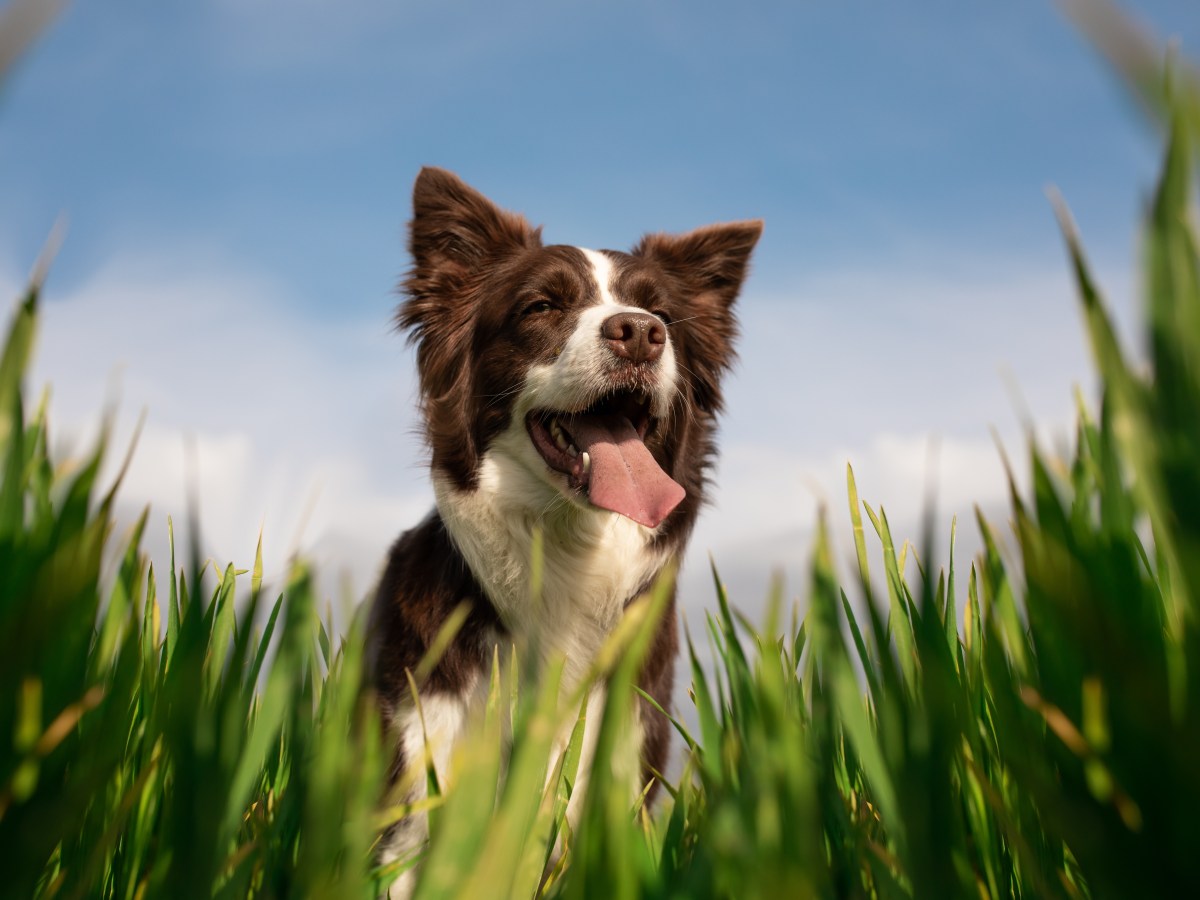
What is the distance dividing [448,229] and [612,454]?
178 centimetres

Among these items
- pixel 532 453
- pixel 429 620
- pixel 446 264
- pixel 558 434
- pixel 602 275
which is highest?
pixel 602 275

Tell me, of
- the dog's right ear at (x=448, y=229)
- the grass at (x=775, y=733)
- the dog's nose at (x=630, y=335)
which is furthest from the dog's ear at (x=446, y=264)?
the grass at (x=775, y=733)

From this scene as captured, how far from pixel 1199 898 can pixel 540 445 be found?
3672 millimetres

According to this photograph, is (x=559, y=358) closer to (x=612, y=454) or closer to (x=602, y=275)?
(x=612, y=454)

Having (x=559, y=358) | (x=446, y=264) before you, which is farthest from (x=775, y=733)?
(x=446, y=264)

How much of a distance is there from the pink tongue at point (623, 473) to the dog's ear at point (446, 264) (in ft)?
2.90

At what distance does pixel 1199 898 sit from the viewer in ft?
2.45

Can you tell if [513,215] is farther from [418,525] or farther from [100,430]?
[100,430]

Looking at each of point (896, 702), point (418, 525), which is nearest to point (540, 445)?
point (418, 525)

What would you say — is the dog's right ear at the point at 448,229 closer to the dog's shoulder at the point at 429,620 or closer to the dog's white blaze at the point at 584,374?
the dog's white blaze at the point at 584,374

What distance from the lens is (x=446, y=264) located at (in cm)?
509

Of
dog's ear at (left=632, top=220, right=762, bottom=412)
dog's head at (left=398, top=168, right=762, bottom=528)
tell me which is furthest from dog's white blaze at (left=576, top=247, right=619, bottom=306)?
dog's ear at (left=632, top=220, right=762, bottom=412)

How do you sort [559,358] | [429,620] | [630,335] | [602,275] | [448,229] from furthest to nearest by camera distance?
[448,229], [602,275], [559,358], [630,335], [429,620]

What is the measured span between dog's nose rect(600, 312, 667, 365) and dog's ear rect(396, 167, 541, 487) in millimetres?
992
